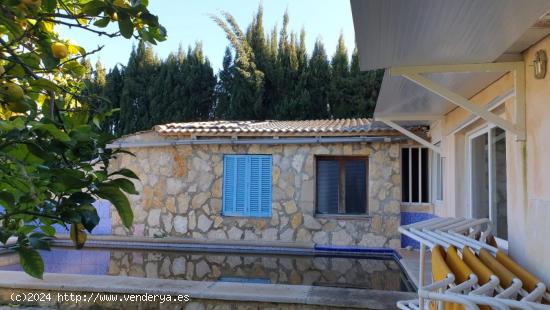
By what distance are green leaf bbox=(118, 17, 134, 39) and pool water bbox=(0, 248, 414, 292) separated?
6516 mm

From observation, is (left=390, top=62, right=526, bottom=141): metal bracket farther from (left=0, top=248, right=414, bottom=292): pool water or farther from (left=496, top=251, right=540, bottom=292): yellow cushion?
(left=0, top=248, right=414, bottom=292): pool water

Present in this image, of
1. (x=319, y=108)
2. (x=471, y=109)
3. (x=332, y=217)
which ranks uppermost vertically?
(x=319, y=108)

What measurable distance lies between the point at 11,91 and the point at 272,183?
1043 centimetres

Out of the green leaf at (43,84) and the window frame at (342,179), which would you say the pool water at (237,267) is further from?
the green leaf at (43,84)

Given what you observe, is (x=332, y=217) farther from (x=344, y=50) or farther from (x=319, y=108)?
(x=344, y=50)

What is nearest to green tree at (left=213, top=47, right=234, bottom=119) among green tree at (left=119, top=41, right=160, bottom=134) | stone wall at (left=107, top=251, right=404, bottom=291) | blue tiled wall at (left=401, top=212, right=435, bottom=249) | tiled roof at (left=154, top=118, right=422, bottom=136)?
green tree at (left=119, top=41, right=160, bottom=134)

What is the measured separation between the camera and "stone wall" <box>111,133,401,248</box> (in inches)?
439

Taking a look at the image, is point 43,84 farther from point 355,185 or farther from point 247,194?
point 355,185

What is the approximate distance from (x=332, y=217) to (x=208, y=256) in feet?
10.6

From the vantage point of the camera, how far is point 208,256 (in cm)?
1048

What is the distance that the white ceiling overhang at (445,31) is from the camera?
2.83 m

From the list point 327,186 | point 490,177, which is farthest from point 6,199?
point 327,186

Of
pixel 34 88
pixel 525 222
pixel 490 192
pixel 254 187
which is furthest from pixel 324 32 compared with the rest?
pixel 34 88

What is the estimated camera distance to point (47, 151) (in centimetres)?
122
